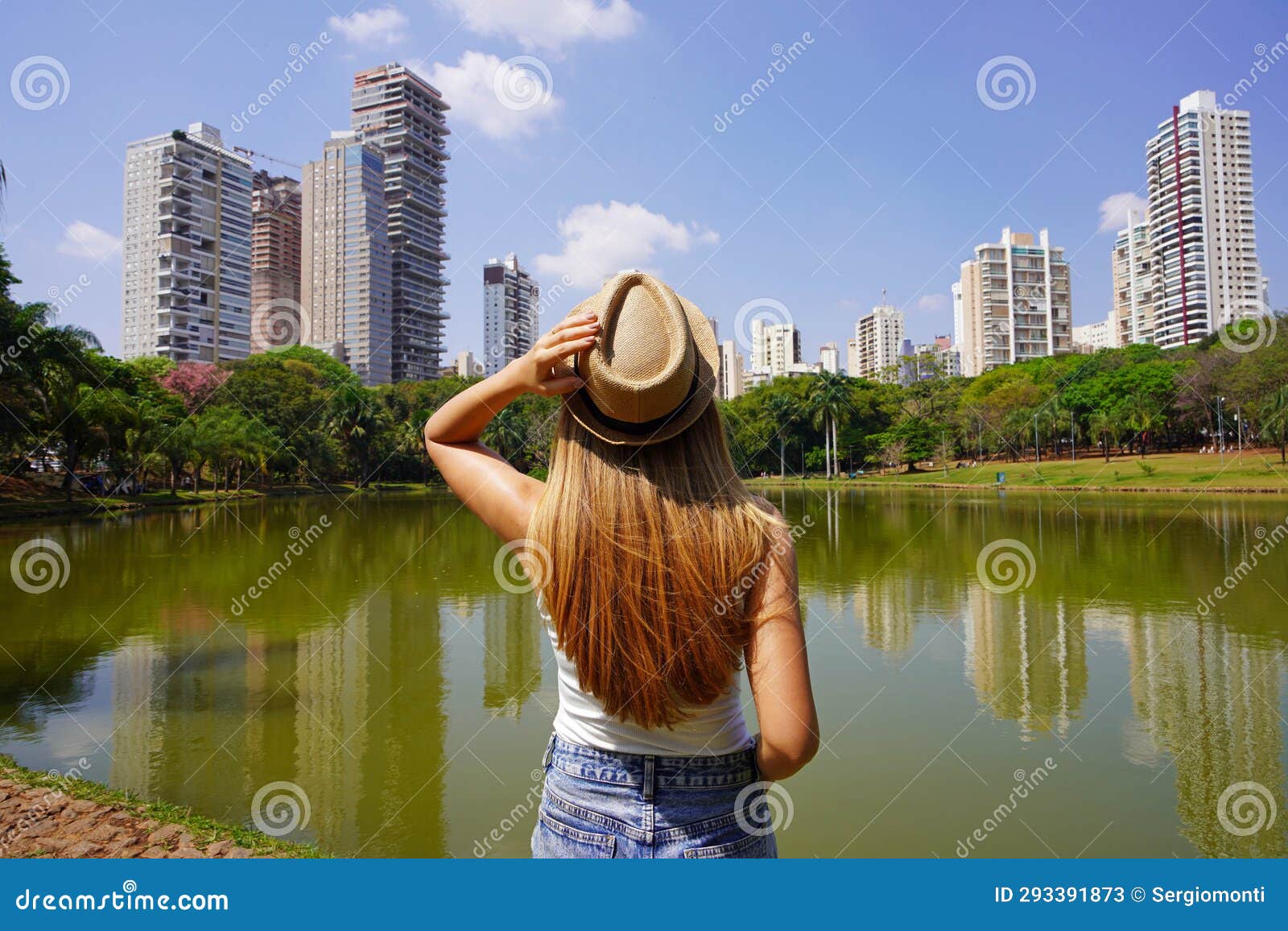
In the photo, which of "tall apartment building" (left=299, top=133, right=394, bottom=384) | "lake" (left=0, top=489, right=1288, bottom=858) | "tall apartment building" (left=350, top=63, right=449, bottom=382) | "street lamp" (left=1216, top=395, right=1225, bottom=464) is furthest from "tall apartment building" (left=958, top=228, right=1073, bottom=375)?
"lake" (left=0, top=489, right=1288, bottom=858)

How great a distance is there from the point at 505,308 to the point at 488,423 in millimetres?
63453

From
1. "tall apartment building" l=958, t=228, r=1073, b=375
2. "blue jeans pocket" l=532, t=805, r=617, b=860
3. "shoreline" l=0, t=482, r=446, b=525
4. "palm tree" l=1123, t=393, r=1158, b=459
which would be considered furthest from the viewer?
"tall apartment building" l=958, t=228, r=1073, b=375

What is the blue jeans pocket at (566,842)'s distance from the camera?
130 centimetres

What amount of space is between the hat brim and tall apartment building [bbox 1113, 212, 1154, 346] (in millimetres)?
→ 96503

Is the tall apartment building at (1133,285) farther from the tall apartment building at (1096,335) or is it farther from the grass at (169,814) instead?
the grass at (169,814)

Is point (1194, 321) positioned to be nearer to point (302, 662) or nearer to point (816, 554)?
point (816, 554)

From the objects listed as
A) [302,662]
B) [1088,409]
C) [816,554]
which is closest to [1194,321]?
[1088,409]

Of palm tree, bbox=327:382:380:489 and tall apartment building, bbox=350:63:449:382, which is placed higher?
tall apartment building, bbox=350:63:449:382

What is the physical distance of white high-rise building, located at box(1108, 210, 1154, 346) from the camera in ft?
284

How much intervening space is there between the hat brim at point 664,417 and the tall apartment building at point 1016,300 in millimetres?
91938

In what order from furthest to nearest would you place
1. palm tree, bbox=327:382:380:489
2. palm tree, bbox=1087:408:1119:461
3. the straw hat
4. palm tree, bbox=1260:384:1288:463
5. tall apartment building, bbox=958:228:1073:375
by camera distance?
tall apartment building, bbox=958:228:1073:375 < palm tree, bbox=327:382:380:489 < palm tree, bbox=1087:408:1119:461 < palm tree, bbox=1260:384:1288:463 < the straw hat

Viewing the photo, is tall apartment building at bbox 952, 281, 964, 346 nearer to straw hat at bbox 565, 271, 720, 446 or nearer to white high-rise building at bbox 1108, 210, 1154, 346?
white high-rise building at bbox 1108, 210, 1154, 346

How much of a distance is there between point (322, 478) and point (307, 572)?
38.2 metres

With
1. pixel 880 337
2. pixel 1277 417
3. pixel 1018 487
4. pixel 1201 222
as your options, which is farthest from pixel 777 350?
pixel 1277 417
